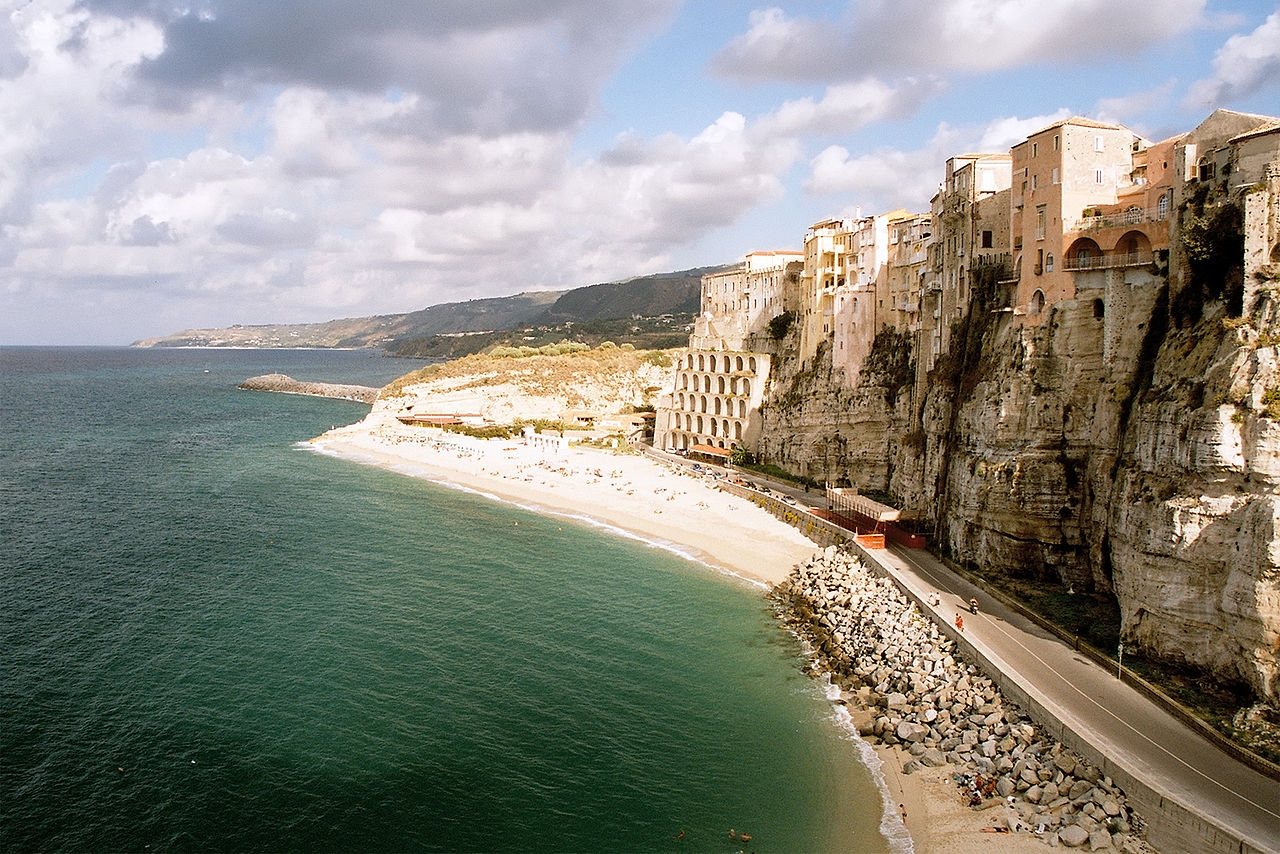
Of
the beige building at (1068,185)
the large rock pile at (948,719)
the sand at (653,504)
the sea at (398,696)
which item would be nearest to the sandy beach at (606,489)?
the sand at (653,504)

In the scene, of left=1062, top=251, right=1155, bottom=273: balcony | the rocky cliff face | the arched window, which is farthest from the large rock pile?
left=1062, top=251, right=1155, bottom=273: balcony

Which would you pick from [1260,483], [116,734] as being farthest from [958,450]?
[116,734]

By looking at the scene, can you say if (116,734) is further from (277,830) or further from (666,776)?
(666,776)

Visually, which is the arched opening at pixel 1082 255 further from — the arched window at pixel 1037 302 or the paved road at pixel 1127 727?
the paved road at pixel 1127 727

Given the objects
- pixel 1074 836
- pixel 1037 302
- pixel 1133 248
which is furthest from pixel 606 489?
pixel 1074 836

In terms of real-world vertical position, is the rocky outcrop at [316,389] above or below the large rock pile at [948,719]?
above

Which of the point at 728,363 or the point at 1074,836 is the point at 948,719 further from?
the point at 728,363
